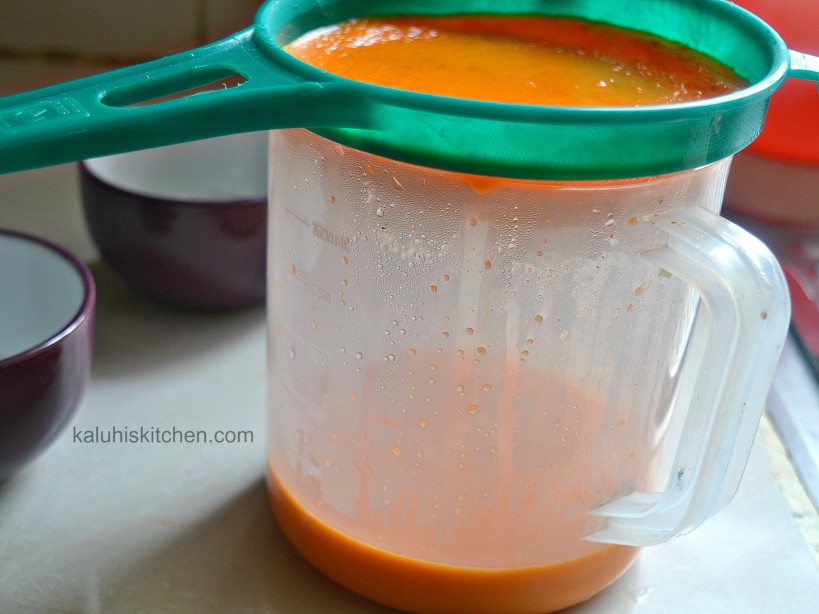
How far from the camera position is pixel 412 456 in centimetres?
38

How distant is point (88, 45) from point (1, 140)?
0.54 metres

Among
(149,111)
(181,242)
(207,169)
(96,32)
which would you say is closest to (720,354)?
(149,111)

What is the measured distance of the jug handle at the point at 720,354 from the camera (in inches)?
13.0

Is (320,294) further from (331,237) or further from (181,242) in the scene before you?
(181,242)

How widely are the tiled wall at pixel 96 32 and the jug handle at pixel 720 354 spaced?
53 centimetres

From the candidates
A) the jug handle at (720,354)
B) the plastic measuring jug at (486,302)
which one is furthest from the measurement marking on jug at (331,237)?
the jug handle at (720,354)

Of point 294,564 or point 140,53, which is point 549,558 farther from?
point 140,53

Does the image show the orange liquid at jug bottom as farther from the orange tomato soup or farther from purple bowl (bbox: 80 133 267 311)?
purple bowl (bbox: 80 133 267 311)

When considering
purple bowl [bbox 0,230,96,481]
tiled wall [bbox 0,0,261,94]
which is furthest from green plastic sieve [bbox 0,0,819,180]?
tiled wall [bbox 0,0,261,94]

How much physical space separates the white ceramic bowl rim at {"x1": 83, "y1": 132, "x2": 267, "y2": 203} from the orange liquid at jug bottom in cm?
32

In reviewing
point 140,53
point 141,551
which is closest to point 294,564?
point 141,551

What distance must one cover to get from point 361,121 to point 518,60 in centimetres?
13

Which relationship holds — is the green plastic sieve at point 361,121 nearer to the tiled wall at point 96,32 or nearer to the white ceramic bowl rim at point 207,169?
the white ceramic bowl rim at point 207,169

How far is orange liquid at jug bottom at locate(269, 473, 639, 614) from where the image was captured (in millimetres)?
397
